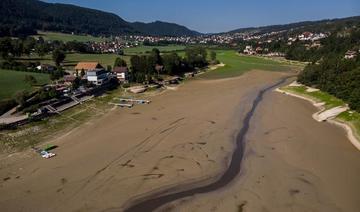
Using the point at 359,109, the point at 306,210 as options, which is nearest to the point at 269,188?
the point at 306,210

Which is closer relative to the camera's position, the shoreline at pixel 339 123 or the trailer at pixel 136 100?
the shoreline at pixel 339 123

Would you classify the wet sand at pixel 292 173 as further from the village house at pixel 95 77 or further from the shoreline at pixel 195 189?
the village house at pixel 95 77

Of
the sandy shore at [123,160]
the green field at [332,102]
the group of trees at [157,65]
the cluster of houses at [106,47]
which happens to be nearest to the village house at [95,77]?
the group of trees at [157,65]

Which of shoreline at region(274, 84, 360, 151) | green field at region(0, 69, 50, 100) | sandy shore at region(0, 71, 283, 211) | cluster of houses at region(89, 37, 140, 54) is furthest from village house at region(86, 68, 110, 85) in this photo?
cluster of houses at region(89, 37, 140, 54)

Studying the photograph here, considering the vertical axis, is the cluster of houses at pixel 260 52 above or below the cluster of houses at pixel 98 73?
below

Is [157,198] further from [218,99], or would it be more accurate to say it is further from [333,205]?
[218,99]

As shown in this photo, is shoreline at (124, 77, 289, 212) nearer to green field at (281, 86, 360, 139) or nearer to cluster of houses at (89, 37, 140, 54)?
green field at (281, 86, 360, 139)

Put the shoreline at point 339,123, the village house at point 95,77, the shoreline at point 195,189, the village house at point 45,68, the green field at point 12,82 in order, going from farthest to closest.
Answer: the village house at point 45,68 → the village house at point 95,77 → the green field at point 12,82 → the shoreline at point 339,123 → the shoreline at point 195,189
